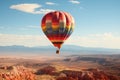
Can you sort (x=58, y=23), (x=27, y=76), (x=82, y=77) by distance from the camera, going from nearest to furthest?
(x=58, y=23)
(x=27, y=76)
(x=82, y=77)

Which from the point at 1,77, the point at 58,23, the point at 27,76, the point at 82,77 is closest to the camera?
the point at 58,23

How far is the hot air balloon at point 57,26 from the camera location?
147 ft

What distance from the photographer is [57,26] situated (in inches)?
1768

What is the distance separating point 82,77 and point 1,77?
27.5 metres

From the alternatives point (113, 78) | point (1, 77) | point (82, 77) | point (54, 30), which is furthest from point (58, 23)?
point (113, 78)

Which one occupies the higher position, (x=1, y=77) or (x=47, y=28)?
(x=47, y=28)

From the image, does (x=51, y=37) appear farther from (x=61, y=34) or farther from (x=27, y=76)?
(x=27, y=76)

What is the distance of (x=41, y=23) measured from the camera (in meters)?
47.0

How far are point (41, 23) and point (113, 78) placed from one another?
39229 millimetres

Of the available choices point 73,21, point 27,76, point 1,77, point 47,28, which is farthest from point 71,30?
point 27,76

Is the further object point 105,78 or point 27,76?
point 105,78

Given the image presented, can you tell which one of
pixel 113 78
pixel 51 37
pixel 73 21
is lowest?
pixel 113 78

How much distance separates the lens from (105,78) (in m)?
76.2

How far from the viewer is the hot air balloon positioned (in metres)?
44.9
